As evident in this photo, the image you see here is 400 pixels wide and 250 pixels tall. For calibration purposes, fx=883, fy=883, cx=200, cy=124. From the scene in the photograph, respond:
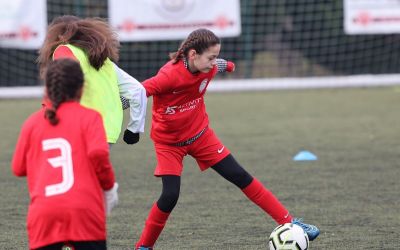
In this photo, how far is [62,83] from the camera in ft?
11.8

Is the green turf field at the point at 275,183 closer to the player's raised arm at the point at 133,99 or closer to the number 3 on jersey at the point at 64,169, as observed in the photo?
the player's raised arm at the point at 133,99

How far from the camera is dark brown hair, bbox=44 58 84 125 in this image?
3.60 m

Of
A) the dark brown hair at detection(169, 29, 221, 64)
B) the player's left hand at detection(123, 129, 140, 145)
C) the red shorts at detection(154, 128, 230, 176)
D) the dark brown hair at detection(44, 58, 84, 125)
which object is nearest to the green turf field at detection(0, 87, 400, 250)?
the red shorts at detection(154, 128, 230, 176)

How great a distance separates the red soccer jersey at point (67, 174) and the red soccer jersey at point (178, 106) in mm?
1802

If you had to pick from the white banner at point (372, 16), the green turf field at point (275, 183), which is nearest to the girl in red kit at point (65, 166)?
the green turf field at point (275, 183)

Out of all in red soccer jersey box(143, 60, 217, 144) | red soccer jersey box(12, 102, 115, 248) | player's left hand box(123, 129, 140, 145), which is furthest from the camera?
red soccer jersey box(143, 60, 217, 144)

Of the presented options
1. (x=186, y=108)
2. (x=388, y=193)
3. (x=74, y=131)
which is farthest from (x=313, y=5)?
(x=74, y=131)

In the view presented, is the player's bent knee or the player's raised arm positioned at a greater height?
the player's raised arm

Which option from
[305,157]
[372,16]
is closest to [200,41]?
[305,157]

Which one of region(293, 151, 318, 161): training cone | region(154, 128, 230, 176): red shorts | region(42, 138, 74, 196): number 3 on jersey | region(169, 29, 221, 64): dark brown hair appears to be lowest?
region(293, 151, 318, 161): training cone

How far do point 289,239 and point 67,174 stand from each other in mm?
1847

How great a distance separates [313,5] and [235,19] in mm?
1900

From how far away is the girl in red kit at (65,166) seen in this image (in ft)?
11.6

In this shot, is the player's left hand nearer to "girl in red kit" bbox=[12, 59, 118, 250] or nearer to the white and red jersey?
the white and red jersey
